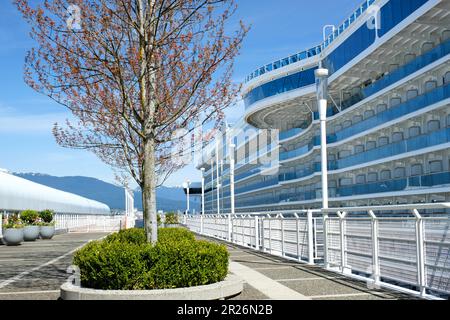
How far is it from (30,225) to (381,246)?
2843 cm

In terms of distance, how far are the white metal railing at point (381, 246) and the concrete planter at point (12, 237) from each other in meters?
17.6

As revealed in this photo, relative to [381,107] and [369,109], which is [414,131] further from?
[369,109]

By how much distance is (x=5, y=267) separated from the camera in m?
17.1

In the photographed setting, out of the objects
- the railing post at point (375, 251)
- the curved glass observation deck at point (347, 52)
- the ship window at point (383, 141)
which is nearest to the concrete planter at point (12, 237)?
the railing post at point (375, 251)

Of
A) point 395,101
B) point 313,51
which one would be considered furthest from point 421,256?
point 313,51

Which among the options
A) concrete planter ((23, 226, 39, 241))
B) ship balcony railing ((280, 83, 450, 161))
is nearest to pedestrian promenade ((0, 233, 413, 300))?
concrete planter ((23, 226, 39, 241))

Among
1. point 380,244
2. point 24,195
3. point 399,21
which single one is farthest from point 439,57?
point 24,195

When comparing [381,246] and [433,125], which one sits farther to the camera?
[433,125]

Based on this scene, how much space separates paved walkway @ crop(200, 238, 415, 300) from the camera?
32.0 ft

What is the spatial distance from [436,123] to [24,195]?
3030cm

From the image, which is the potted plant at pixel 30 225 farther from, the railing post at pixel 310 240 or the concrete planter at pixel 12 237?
the railing post at pixel 310 240

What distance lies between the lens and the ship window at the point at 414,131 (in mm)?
37166

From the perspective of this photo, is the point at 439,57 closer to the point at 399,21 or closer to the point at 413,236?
the point at 399,21

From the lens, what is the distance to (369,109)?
45.0m
